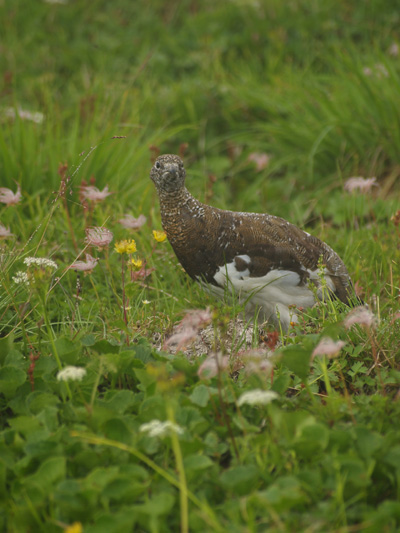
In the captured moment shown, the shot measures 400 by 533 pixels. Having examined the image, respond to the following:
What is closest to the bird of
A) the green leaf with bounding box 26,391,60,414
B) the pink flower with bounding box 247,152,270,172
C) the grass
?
the grass

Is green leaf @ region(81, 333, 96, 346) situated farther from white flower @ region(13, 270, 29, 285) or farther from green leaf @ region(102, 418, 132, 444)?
green leaf @ region(102, 418, 132, 444)

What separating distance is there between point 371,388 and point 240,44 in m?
4.89

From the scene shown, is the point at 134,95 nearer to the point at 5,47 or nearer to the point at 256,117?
the point at 256,117

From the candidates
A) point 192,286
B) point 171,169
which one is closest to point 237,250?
point 171,169

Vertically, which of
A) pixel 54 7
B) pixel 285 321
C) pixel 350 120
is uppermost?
pixel 54 7

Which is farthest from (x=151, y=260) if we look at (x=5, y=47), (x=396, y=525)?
(x=5, y=47)

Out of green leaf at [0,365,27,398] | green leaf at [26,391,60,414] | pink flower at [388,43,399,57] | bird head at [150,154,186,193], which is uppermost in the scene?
pink flower at [388,43,399,57]

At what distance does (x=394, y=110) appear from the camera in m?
4.60

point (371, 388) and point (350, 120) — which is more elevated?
point (350, 120)

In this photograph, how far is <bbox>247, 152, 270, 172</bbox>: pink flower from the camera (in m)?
4.80

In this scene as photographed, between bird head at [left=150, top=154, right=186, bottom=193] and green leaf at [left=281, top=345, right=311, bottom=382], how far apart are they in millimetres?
1021

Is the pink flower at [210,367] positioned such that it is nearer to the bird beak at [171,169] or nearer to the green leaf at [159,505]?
the green leaf at [159,505]

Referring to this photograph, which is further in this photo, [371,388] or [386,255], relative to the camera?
[386,255]

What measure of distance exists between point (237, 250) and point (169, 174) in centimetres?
44
